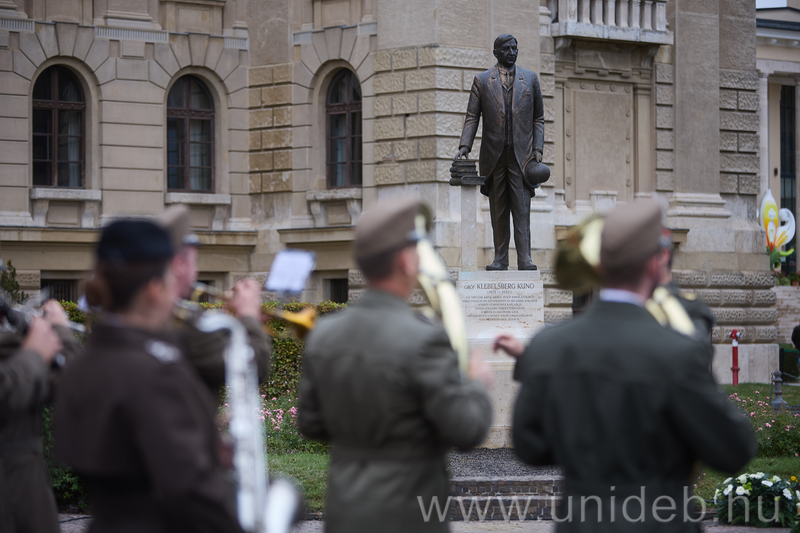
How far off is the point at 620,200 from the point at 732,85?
3837 mm

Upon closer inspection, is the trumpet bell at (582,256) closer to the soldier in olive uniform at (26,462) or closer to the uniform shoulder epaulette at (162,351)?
the uniform shoulder epaulette at (162,351)

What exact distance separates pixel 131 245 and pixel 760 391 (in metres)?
18.6

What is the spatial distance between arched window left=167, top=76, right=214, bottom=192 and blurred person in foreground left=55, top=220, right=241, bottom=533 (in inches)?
821

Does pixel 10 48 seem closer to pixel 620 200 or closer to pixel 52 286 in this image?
pixel 52 286

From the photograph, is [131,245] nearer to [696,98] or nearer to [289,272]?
[289,272]

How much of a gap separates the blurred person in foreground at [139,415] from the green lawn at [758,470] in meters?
7.74

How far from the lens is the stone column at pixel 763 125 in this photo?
1558 inches

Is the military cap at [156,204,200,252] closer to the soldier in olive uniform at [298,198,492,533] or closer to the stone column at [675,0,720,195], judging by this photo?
the soldier in olive uniform at [298,198,492,533]

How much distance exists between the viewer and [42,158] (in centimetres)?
2288

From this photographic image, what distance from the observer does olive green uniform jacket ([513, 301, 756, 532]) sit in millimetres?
3711

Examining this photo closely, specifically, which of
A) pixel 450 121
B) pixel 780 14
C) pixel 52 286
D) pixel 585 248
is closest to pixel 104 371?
pixel 585 248

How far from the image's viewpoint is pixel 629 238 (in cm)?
394

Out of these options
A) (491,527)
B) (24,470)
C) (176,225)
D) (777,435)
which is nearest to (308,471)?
(491,527)

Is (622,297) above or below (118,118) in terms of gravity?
below
